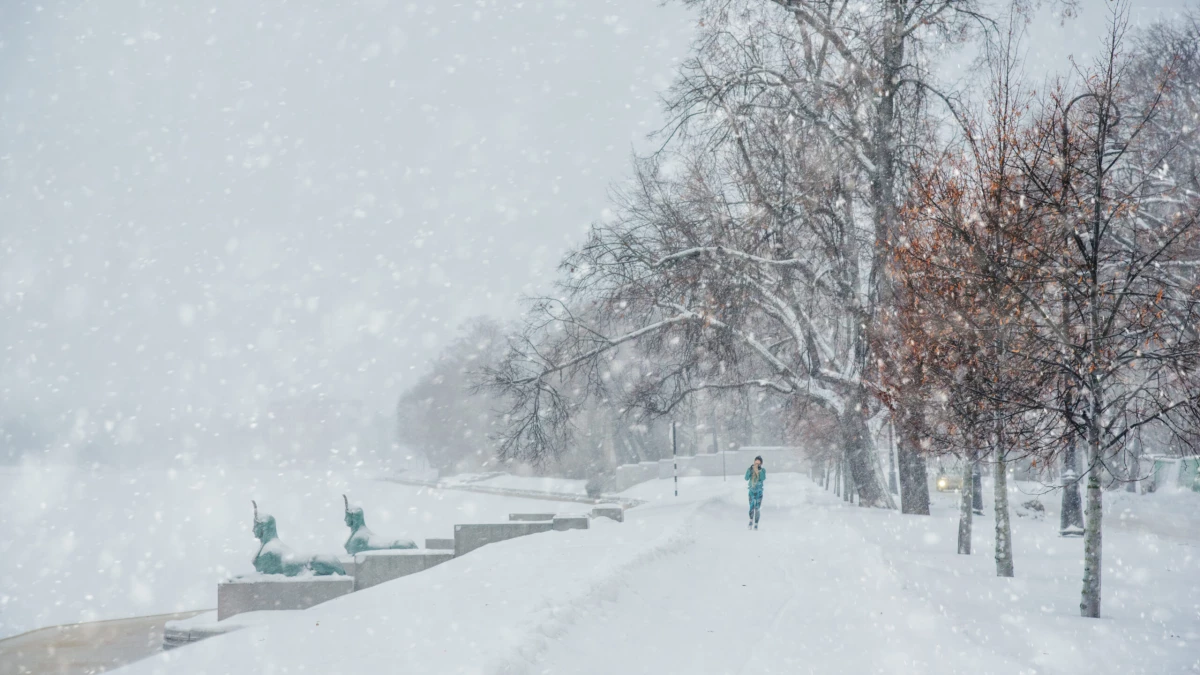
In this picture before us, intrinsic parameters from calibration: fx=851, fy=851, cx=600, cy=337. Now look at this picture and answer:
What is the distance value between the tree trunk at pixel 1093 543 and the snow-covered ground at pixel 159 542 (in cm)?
1947

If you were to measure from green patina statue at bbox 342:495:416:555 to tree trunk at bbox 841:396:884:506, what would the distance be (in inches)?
397

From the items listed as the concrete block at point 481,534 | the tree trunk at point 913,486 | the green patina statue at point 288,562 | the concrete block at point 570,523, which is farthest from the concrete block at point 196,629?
the tree trunk at point 913,486

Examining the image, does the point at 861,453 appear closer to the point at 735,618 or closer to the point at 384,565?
the point at 384,565

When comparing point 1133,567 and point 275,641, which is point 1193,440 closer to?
point 1133,567

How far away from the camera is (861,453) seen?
2016 cm

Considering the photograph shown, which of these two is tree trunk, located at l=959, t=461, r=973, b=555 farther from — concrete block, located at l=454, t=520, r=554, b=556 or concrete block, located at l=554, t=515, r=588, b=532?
concrete block, located at l=454, t=520, r=554, b=556

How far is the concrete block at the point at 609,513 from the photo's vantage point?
1948 cm

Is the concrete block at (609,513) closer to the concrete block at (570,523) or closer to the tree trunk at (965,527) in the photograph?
the concrete block at (570,523)

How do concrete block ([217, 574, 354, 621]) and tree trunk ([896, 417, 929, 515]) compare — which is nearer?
concrete block ([217, 574, 354, 621])

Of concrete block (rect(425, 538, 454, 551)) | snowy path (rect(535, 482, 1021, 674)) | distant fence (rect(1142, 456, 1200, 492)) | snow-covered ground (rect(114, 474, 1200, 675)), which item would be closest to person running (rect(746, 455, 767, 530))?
snow-covered ground (rect(114, 474, 1200, 675))

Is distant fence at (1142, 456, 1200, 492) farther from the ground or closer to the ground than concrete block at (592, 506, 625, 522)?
closer to the ground

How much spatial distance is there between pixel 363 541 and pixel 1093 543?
14.8 meters

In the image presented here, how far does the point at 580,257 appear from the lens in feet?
62.5

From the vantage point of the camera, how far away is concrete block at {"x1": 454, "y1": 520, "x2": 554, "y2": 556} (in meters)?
17.0
